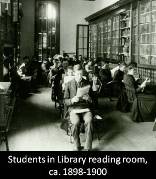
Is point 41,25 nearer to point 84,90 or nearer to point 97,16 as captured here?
point 97,16

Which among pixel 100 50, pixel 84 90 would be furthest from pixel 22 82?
pixel 84 90

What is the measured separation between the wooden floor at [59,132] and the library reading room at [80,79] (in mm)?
17

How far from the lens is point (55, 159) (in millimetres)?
3719

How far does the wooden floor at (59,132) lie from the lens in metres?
5.59

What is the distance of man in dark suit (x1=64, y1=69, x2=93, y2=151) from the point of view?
17.0 feet

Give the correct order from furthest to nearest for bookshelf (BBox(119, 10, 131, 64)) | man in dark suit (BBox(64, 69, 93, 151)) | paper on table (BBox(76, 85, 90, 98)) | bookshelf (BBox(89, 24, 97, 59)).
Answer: bookshelf (BBox(89, 24, 97, 59)) < bookshelf (BBox(119, 10, 131, 64)) < paper on table (BBox(76, 85, 90, 98)) < man in dark suit (BBox(64, 69, 93, 151))

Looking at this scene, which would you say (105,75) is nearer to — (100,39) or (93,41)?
(100,39)

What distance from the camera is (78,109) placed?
539 cm

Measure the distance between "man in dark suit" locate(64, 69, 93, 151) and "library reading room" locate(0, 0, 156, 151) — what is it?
16 mm

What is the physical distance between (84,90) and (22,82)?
5.40 m

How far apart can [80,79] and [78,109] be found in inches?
22.7

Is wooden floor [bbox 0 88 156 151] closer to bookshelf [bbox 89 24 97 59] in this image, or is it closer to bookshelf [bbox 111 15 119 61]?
bookshelf [bbox 111 15 119 61]

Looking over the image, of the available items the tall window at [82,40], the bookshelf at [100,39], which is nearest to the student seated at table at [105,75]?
the bookshelf at [100,39]

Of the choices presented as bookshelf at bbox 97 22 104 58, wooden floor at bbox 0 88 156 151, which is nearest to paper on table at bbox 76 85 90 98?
wooden floor at bbox 0 88 156 151
